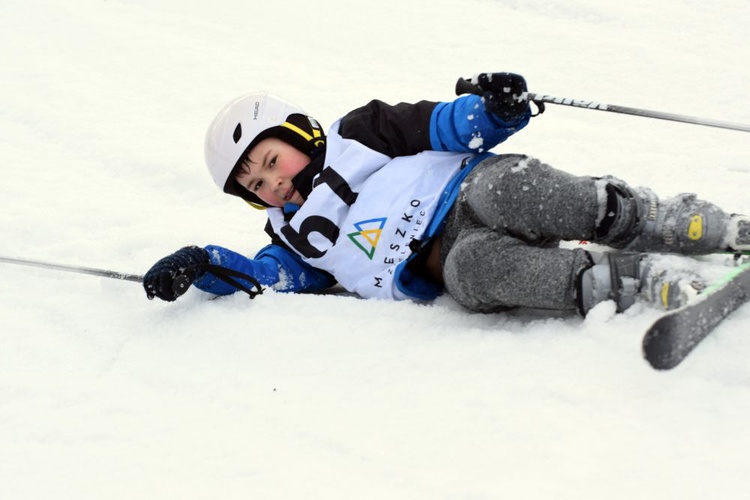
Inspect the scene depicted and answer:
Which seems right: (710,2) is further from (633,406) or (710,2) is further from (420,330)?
(633,406)

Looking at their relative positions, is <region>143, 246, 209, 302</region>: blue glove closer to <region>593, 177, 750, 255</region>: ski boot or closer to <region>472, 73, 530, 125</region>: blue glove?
<region>472, 73, 530, 125</region>: blue glove

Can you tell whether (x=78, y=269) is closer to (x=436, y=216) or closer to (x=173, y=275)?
(x=173, y=275)

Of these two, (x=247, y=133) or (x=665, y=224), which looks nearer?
(x=665, y=224)

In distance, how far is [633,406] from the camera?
147 cm

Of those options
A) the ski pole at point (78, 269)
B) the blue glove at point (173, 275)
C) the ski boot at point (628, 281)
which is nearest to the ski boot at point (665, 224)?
the ski boot at point (628, 281)

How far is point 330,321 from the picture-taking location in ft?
6.83

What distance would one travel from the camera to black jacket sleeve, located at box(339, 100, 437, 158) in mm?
2260

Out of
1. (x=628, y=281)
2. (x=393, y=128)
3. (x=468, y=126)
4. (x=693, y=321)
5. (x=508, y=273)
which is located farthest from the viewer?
(x=393, y=128)

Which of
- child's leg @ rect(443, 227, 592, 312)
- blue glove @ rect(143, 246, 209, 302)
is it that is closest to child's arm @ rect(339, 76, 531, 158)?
child's leg @ rect(443, 227, 592, 312)

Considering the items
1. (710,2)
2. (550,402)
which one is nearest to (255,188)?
(550,402)

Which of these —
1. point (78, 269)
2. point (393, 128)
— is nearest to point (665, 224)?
point (393, 128)

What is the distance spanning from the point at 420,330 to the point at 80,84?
2.97m

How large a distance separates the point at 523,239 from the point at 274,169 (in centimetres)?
82

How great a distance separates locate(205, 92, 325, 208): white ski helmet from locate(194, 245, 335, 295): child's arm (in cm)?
24
